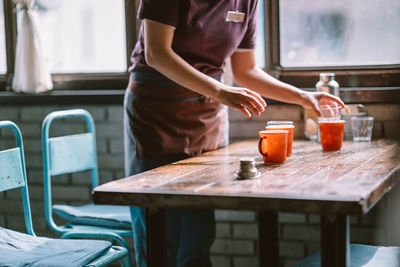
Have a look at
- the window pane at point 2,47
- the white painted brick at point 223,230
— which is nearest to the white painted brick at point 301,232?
the white painted brick at point 223,230

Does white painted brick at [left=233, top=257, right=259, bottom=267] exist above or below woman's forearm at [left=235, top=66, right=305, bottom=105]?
below

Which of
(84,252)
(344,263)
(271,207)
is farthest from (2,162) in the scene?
(344,263)

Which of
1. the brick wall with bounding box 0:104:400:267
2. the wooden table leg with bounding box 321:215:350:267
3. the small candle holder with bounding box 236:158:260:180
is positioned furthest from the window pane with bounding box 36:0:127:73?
the wooden table leg with bounding box 321:215:350:267

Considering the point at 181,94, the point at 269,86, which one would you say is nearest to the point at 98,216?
the point at 181,94

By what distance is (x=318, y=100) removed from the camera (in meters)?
2.41

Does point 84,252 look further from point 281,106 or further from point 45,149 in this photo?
point 281,106

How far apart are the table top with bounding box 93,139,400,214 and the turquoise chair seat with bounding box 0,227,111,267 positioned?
36 cm

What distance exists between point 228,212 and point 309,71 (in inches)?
32.6

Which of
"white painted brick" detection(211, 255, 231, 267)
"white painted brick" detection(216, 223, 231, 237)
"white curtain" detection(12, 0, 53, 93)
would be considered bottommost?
"white painted brick" detection(211, 255, 231, 267)

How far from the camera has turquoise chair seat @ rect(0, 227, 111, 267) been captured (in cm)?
194

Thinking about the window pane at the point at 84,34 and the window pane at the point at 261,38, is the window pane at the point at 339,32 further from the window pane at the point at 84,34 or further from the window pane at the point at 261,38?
the window pane at the point at 84,34

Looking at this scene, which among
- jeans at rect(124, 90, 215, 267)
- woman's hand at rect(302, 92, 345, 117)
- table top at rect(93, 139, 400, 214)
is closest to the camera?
→ table top at rect(93, 139, 400, 214)

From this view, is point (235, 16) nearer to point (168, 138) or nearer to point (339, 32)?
point (168, 138)

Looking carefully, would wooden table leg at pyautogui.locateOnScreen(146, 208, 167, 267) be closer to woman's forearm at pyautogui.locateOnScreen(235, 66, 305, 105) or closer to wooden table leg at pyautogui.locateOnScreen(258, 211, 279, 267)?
wooden table leg at pyautogui.locateOnScreen(258, 211, 279, 267)
